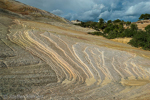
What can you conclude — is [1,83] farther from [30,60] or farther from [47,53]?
[47,53]

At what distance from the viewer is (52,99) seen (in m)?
3.27

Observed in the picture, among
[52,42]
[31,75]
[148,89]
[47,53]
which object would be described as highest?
[52,42]

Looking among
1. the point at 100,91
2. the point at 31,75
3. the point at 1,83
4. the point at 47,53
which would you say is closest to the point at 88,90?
the point at 100,91

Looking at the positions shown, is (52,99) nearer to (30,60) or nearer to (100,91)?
(100,91)

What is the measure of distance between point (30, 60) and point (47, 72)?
48.8 inches

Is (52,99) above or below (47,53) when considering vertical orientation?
below

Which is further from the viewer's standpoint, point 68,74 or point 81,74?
point 81,74

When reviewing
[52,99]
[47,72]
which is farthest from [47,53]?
[52,99]

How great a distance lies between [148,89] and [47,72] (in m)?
4.13

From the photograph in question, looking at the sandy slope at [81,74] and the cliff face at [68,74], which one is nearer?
the cliff face at [68,74]

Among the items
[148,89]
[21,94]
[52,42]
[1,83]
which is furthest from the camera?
[52,42]

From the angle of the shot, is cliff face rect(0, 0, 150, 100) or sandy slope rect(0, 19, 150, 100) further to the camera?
sandy slope rect(0, 19, 150, 100)

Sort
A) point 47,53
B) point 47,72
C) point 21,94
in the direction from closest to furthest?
point 21,94 → point 47,72 → point 47,53

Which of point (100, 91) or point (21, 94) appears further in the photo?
point (100, 91)
